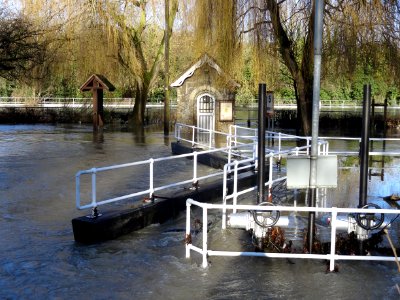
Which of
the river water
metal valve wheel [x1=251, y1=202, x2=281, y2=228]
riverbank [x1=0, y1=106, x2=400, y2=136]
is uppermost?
riverbank [x1=0, y1=106, x2=400, y2=136]

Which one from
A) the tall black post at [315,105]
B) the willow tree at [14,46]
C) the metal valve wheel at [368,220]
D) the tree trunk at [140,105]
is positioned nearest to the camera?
the tall black post at [315,105]

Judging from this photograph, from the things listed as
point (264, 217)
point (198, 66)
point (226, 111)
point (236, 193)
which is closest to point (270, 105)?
point (226, 111)

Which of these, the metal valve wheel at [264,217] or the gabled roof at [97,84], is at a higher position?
the gabled roof at [97,84]

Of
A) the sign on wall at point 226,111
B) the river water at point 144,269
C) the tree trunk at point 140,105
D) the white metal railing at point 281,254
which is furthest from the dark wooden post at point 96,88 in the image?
the white metal railing at point 281,254

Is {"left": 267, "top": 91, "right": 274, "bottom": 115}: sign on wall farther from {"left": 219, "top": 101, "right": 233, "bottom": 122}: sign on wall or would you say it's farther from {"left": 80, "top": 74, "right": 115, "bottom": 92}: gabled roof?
{"left": 80, "top": 74, "right": 115, "bottom": 92}: gabled roof

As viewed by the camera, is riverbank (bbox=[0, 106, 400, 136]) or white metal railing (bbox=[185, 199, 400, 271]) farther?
riverbank (bbox=[0, 106, 400, 136])

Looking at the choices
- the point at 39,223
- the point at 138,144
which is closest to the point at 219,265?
the point at 39,223

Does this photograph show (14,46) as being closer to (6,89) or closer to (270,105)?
(270,105)

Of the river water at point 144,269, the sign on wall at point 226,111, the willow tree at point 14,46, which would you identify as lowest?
the river water at point 144,269

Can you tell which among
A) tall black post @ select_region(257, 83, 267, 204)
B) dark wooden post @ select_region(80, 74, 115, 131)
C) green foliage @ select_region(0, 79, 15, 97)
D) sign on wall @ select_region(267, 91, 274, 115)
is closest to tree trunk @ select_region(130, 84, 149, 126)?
dark wooden post @ select_region(80, 74, 115, 131)

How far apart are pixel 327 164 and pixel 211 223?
3.15 meters

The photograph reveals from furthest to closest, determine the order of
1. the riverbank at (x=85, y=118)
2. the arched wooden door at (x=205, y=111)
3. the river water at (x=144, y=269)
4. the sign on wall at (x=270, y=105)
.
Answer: the riverbank at (x=85, y=118)
the arched wooden door at (x=205, y=111)
the sign on wall at (x=270, y=105)
the river water at (x=144, y=269)

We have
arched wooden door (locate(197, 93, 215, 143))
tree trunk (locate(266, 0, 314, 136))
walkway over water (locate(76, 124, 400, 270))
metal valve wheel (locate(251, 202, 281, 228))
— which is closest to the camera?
walkway over water (locate(76, 124, 400, 270))

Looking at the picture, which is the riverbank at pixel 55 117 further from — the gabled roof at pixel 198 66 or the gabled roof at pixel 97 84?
the gabled roof at pixel 198 66
